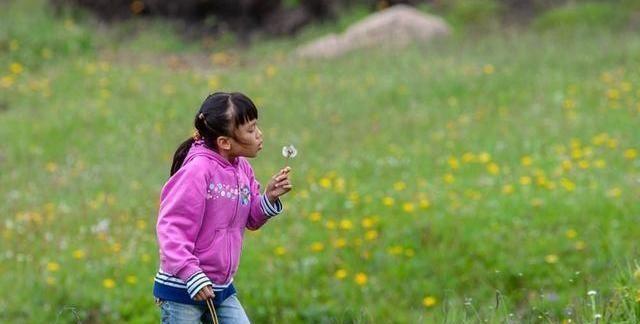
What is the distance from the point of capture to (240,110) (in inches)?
136

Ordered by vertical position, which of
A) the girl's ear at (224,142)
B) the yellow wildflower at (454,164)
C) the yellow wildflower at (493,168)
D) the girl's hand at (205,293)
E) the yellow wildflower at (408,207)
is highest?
the girl's ear at (224,142)

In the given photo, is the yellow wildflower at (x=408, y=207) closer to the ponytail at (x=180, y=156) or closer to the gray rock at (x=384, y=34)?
the ponytail at (x=180, y=156)

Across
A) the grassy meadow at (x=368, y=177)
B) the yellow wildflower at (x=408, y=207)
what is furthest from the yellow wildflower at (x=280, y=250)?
the yellow wildflower at (x=408, y=207)

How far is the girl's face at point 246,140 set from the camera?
11.4 feet

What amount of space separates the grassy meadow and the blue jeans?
42 centimetres

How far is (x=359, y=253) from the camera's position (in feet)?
23.3

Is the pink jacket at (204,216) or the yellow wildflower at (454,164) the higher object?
the pink jacket at (204,216)

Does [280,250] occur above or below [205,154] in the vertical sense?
below

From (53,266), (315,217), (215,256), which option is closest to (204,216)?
(215,256)

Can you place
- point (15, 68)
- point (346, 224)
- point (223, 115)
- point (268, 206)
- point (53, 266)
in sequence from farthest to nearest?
point (15, 68)
point (346, 224)
point (53, 266)
point (268, 206)
point (223, 115)

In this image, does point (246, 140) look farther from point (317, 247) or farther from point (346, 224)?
point (346, 224)

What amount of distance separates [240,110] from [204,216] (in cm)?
39

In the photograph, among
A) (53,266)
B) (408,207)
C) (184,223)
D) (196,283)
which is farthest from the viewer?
(408,207)

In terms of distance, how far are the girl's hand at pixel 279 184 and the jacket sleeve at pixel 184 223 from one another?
10.0 inches
